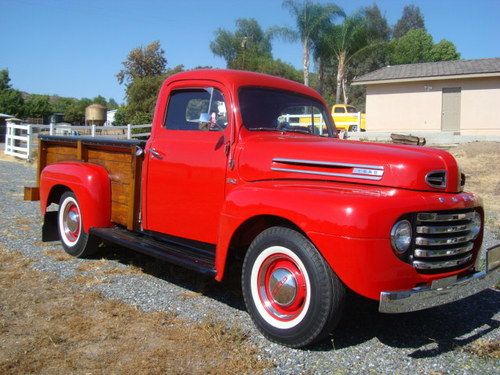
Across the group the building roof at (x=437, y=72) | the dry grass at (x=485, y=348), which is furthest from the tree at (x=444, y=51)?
the dry grass at (x=485, y=348)

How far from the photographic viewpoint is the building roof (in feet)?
71.2

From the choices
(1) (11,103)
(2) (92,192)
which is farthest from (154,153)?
(1) (11,103)

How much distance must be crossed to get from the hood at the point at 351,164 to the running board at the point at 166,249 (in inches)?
30.4

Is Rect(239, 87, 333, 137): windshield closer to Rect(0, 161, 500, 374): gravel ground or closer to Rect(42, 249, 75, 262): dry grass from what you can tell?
Rect(0, 161, 500, 374): gravel ground

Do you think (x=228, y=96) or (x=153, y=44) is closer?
(x=228, y=96)

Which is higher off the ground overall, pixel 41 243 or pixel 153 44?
pixel 153 44

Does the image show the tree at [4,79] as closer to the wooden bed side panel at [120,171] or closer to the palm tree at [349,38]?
the palm tree at [349,38]

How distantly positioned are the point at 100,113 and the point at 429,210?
50.0 meters

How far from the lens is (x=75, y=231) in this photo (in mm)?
6020

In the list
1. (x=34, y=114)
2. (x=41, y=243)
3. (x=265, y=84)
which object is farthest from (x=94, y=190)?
(x=34, y=114)

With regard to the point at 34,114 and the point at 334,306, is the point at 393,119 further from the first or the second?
the point at 34,114

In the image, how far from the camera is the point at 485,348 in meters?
3.71

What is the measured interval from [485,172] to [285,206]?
39.4 ft

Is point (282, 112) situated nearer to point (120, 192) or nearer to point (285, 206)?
point (285, 206)
